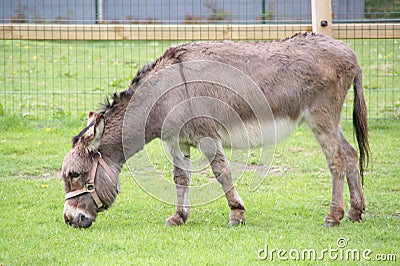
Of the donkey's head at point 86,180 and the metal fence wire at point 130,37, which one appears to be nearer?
the donkey's head at point 86,180

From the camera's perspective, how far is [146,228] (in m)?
5.20

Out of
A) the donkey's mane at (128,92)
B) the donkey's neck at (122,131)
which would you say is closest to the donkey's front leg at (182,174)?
the donkey's neck at (122,131)

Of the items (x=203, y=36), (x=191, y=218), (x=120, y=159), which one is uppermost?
(x=203, y=36)

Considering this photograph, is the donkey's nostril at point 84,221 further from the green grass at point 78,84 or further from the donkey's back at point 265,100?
the green grass at point 78,84

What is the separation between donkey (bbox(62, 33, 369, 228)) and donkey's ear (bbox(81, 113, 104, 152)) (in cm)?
2

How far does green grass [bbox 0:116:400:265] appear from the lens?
14.7ft

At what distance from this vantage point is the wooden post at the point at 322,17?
7.62 m

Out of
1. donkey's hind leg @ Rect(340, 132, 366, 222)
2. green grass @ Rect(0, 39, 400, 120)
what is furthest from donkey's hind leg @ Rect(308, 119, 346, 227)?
green grass @ Rect(0, 39, 400, 120)

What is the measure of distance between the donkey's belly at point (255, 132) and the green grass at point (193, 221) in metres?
0.71

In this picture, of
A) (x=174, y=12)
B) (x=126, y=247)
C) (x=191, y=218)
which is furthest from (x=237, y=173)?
(x=174, y=12)

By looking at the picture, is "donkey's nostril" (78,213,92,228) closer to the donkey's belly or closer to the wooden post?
the donkey's belly

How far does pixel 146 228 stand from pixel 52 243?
84 cm

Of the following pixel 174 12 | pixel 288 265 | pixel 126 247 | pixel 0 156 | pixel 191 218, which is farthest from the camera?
pixel 174 12

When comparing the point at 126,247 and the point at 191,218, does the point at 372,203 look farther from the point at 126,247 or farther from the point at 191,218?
the point at 126,247
